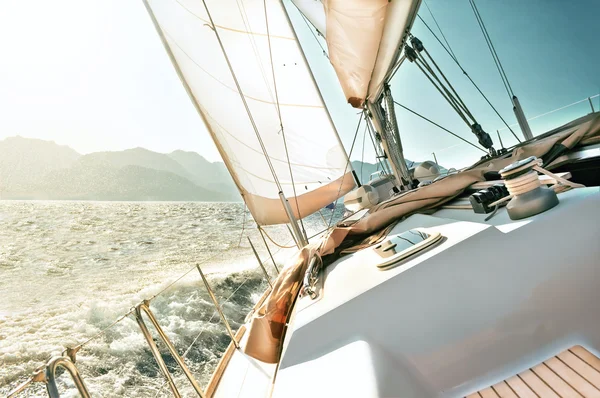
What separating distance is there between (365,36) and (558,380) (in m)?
1.68

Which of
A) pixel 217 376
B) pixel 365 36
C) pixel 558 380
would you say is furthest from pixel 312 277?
pixel 365 36

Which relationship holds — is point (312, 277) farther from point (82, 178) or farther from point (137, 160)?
point (137, 160)

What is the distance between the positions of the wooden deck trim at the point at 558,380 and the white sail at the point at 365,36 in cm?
147

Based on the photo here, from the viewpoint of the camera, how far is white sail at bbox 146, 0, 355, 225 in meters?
4.06

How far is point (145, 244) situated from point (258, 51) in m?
16.5

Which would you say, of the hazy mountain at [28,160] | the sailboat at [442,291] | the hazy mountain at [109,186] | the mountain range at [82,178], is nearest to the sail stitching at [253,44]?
the sailboat at [442,291]

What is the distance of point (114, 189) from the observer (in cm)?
8069

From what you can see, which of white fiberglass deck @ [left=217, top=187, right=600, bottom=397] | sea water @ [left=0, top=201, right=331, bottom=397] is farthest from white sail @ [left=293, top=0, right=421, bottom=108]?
sea water @ [left=0, top=201, right=331, bottom=397]

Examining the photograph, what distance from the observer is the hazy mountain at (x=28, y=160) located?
75.4m

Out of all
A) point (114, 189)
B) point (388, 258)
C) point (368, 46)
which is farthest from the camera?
point (114, 189)

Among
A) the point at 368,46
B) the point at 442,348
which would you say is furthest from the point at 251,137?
the point at 442,348

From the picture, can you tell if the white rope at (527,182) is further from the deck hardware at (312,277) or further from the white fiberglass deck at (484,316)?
the deck hardware at (312,277)

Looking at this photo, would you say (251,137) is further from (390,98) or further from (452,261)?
(452,261)

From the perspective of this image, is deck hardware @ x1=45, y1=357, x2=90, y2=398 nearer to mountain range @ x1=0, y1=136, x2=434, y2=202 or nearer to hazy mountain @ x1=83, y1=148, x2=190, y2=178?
mountain range @ x1=0, y1=136, x2=434, y2=202
